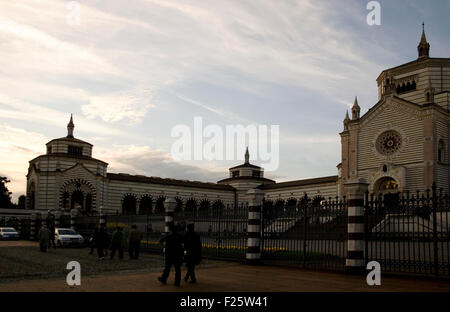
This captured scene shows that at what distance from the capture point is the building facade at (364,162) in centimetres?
4006

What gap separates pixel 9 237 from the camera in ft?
122

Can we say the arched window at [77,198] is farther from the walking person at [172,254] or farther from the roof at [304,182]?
the walking person at [172,254]

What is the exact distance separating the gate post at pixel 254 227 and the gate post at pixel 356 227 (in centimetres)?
384

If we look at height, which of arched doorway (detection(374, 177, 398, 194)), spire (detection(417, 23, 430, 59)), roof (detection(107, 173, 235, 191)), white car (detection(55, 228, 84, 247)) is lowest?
white car (detection(55, 228, 84, 247))

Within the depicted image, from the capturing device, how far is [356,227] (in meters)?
A: 12.9

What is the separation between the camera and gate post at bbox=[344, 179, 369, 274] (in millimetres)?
12719

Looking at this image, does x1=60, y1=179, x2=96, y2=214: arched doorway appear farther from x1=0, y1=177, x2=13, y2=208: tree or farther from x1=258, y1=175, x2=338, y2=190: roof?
x1=258, y1=175, x2=338, y2=190: roof

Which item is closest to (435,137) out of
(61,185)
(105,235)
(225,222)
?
(225,222)

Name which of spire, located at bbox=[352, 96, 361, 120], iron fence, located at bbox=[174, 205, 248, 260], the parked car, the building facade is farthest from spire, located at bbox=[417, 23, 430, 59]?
the parked car

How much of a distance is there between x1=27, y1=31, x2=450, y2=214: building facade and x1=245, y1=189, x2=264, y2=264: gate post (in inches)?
794

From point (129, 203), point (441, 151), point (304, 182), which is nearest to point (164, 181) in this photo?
point (129, 203)

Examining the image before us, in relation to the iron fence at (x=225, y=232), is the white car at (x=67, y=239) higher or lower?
lower

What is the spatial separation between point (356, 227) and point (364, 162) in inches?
1299

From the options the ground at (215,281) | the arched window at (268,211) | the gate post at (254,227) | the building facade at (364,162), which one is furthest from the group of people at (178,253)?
the building facade at (364,162)
